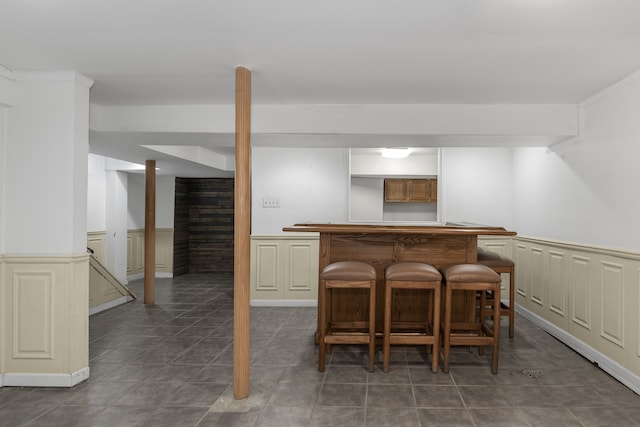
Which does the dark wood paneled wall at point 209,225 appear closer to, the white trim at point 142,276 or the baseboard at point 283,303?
the white trim at point 142,276

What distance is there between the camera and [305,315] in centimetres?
505

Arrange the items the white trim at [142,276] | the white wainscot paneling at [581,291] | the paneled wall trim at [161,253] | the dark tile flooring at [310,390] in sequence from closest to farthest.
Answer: the dark tile flooring at [310,390], the white wainscot paneling at [581,291], the white trim at [142,276], the paneled wall trim at [161,253]

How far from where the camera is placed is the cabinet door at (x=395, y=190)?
6.07 metres

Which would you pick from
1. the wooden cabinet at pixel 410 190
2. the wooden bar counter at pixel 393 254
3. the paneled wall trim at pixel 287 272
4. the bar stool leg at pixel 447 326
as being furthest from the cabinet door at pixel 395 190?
the bar stool leg at pixel 447 326

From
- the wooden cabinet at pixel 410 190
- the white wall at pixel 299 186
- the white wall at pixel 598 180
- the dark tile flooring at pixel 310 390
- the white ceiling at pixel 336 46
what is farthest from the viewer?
the wooden cabinet at pixel 410 190

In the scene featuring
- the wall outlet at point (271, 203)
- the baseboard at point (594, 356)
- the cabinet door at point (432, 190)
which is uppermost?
the cabinet door at point (432, 190)

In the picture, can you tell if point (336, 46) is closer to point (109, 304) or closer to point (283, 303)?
point (283, 303)

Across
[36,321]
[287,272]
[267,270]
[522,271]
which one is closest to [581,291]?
A: [522,271]

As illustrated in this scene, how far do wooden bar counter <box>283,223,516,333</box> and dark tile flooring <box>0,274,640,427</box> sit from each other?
37cm

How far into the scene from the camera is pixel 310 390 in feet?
9.41

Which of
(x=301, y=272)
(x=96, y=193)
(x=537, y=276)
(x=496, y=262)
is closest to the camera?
(x=496, y=262)

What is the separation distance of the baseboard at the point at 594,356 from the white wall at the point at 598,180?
3.03 ft

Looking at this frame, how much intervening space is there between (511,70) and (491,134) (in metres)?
1.00

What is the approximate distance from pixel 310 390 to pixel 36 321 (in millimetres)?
2101
